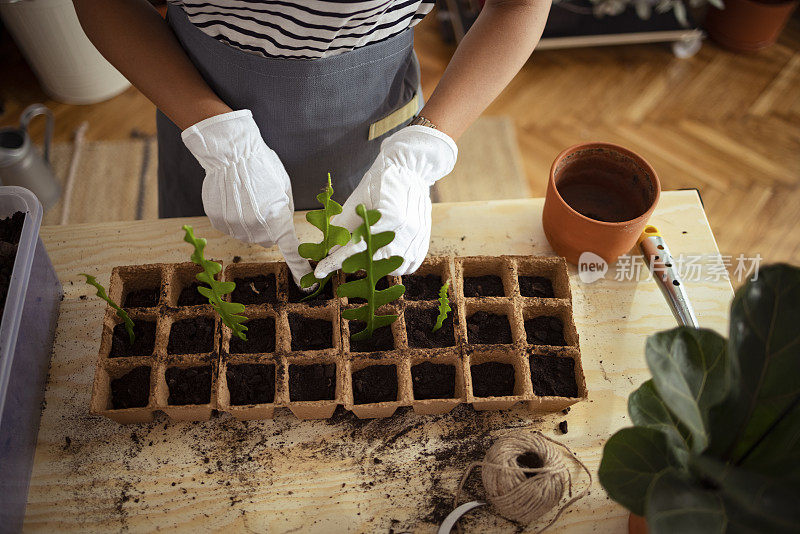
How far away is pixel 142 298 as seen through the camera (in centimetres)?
90

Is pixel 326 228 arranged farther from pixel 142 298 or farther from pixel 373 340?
pixel 142 298

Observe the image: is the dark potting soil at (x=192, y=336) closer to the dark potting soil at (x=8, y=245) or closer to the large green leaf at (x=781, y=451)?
the dark potting soil at (x=8, y=245)

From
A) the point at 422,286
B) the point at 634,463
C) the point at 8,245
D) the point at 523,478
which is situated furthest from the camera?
the point at 422,286

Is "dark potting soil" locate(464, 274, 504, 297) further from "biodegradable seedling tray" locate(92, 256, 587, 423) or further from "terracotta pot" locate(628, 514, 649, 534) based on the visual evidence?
"terracotta pot" locate(628, 514, 649, 534)

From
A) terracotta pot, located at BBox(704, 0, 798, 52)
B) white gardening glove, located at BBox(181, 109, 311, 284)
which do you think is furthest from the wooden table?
terracotta pot, located at BBox(704, 0, 798, 52)

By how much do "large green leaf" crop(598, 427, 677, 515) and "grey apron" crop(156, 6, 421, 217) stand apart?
26.0 inches

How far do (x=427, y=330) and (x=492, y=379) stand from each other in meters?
0.12

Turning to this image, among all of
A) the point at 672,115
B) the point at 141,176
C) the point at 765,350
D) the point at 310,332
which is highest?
the point at 765,350

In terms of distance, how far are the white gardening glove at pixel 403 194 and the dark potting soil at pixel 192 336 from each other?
0.61 ft

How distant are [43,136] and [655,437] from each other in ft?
6.96

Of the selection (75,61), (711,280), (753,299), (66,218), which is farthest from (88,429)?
(75,61)

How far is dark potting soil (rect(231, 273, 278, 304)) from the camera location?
887 mm

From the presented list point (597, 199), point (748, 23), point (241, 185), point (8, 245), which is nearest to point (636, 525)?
point (597, 199)

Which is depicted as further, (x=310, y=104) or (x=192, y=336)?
(x=310, y=104)
